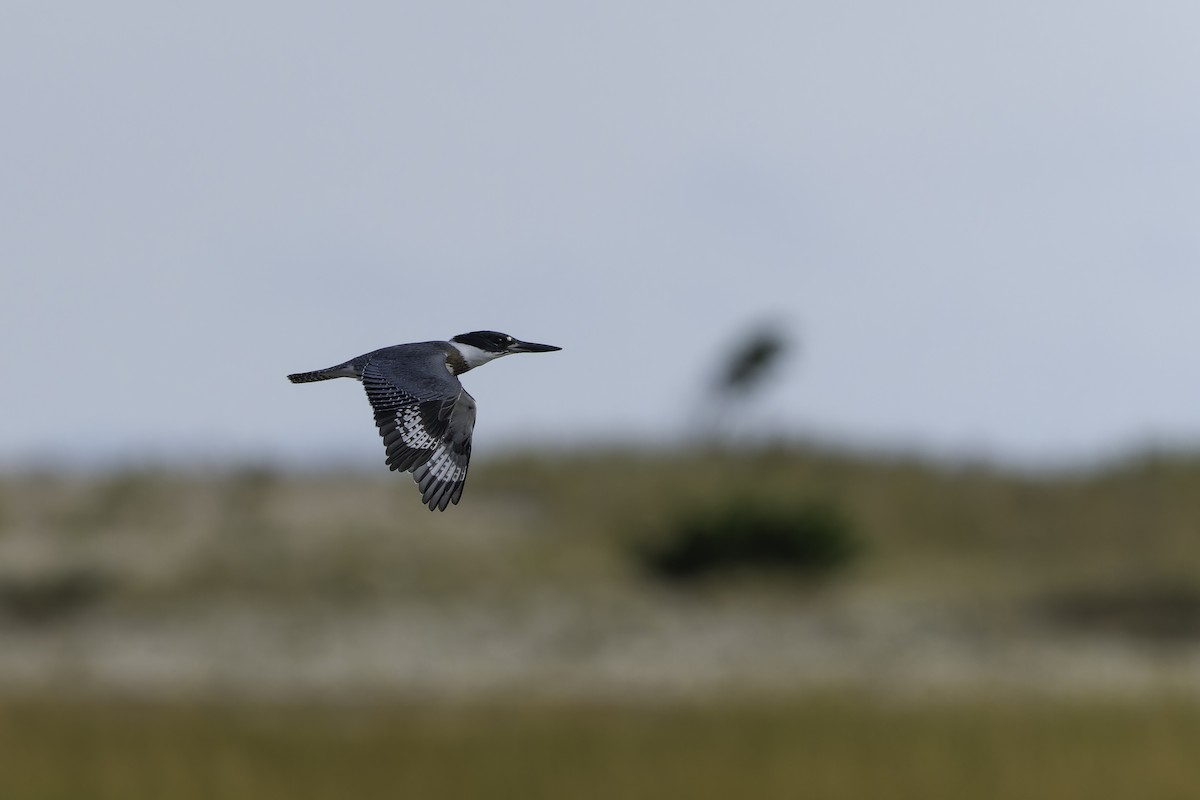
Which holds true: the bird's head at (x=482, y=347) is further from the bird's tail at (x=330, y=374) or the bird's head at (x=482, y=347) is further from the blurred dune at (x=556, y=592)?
the blurred dune at (x=556, y=592)

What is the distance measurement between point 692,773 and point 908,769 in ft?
8.32

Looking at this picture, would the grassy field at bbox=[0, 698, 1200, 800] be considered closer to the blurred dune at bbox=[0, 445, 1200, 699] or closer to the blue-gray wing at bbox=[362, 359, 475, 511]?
the blurred dune at bbox=[0, 445, 1200, 699]

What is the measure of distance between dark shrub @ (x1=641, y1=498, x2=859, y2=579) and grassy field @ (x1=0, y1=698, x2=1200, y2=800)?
7.20 m

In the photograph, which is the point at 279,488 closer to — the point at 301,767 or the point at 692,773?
the point at 301,767

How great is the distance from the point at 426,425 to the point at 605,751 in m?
18.7

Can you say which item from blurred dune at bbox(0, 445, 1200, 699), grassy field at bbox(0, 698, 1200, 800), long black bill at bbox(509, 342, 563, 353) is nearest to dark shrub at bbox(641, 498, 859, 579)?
blurred dune at bbox(0, 445, 1200, 699)

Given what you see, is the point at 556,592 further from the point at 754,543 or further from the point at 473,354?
the point at 473,354

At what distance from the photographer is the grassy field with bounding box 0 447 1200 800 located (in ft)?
63.4

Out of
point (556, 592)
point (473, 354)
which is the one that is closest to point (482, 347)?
point (473, 354)

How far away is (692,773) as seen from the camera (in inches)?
738

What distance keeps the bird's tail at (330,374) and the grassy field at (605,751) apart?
16.3 m

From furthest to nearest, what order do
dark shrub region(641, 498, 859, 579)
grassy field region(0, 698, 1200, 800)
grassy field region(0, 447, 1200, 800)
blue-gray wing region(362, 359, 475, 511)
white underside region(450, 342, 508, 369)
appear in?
1. dark shrub region(641, 498, 859, 579)
2. grassy field region(0, 447, 1200, 800)
3. grassy field region(0, 698, 1200, 800)
4. white underside region(450, 342, 508, 369)
5. blue-gray wing region(362, 359, 475, 511)

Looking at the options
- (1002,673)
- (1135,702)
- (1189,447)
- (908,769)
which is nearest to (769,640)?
(1002,673)

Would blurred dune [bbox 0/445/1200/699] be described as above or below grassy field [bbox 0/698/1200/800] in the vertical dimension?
above
